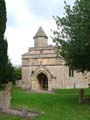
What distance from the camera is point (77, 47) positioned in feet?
93.0

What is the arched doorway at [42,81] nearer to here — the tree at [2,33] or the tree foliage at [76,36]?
the tree at [2,33]

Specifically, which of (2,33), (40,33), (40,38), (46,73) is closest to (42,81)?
(46,73)

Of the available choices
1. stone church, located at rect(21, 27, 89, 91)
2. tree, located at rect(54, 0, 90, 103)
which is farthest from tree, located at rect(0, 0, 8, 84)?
stone church, located at rect(21, 27, 89, 91)

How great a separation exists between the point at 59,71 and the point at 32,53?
7415mm

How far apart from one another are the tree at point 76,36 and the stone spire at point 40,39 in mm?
44924

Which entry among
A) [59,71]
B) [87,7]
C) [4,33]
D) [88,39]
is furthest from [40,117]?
[59,71]

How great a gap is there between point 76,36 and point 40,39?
1905 inches

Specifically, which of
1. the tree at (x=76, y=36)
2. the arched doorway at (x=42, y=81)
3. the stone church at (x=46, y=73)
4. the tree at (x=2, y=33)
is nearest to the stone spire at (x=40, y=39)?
the stone church at (x=46, y=73)

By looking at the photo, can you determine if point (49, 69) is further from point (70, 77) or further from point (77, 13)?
point (77, 13)

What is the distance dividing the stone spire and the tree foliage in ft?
147

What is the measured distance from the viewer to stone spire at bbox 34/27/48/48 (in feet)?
251

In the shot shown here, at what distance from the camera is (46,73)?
226ft

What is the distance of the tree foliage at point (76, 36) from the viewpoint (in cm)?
2766

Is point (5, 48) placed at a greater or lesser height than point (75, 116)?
greater
